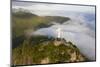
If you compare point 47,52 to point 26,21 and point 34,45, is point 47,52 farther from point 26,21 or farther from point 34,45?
point 26,21

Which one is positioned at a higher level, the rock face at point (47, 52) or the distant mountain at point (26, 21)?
the distant mountain at point (26, 21)

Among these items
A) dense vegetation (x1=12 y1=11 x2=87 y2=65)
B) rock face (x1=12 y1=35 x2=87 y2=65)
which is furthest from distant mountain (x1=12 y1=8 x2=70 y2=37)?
rock face (x1=12 y1=35 x2=87 y2=65)

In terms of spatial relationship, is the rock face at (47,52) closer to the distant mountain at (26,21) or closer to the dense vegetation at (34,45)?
the dense vegetation at (34,45)

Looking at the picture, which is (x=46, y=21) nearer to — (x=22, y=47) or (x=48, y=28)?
(x=48, y=28)

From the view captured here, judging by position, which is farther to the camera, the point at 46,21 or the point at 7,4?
the point at 46,21

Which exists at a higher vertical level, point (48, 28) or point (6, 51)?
point (48, 28)

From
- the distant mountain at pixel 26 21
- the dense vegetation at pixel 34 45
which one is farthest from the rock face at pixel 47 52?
the distant mountain at pixel 26 21

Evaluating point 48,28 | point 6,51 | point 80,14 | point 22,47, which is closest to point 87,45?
point 80,14

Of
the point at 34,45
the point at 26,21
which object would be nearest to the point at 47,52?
the point at 34,45
